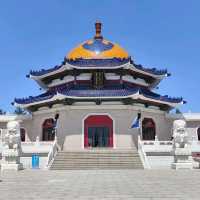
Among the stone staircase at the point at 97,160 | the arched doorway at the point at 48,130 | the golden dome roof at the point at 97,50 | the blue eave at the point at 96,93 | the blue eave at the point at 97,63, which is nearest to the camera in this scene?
the stone staircase at the point at 97,160

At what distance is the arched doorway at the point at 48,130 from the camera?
3194 centimetres

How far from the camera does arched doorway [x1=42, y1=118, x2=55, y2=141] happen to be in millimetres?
31941

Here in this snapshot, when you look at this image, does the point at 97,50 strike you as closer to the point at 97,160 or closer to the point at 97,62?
the point at 97,62

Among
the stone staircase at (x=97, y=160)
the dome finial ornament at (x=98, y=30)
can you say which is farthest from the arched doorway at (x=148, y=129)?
the dome finial ornament at (x=98, y=30)

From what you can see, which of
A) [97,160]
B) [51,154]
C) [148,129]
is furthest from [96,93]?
[51,154]

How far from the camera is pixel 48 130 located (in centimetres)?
3222

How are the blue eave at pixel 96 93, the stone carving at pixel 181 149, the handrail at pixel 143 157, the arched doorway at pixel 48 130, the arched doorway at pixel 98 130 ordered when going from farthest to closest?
the arched doorway at pixel 48 130 → the arched doorway at pixel 98 130 → the blue eave at pixel 96 93 → the handrail at pixel 143 157 → the stone carving at pixel 181 149

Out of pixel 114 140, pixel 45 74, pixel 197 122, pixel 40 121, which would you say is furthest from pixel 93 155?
pixel 197 122

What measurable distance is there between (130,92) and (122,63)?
303 centimetres

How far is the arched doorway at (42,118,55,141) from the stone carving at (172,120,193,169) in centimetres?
1349

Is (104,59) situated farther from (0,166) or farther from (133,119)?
(0,166)

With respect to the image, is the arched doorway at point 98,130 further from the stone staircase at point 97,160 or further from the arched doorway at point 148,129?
the stone staircase at point 97,160

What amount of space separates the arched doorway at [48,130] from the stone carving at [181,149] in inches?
531

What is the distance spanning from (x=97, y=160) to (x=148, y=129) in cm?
894
